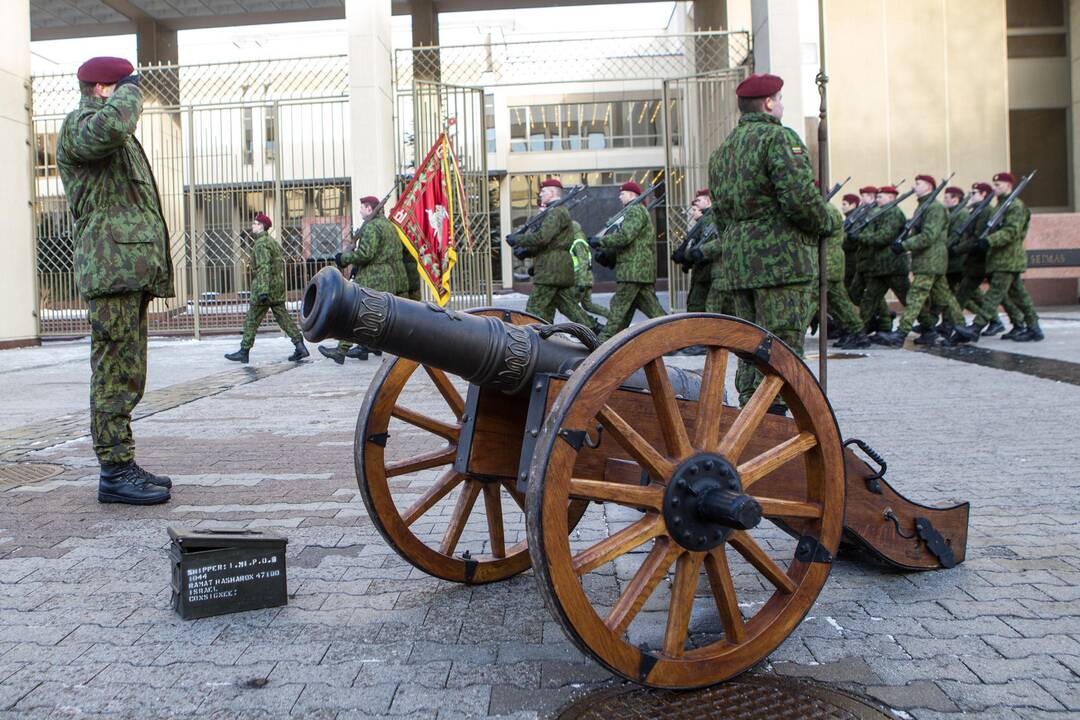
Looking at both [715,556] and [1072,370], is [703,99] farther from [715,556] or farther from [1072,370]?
[715,556]

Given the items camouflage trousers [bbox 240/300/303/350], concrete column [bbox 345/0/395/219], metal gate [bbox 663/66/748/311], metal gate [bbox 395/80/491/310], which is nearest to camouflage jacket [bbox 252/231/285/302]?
camouflage trousers [bbox 240/300/303/350]

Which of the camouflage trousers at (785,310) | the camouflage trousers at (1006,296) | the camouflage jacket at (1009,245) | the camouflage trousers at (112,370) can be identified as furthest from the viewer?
the camouflage trousers at (1006,296)

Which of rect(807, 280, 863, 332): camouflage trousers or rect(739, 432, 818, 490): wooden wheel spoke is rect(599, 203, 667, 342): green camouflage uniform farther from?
rect(739, 432, 818, 490): wooden wheel spoke

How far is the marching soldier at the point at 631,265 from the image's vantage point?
1205 centimetres

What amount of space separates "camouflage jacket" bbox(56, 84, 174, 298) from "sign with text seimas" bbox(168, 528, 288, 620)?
6.63 feet

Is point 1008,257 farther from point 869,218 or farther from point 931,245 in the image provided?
point 869,218

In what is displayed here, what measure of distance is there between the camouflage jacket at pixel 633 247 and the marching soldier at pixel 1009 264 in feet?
14.6

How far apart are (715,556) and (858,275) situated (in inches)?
500

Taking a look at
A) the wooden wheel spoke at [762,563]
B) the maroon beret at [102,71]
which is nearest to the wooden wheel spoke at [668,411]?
the wooden wheel spoke at [762,563]

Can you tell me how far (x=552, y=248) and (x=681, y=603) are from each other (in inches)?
385

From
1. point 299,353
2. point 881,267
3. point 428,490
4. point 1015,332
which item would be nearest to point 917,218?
point 881,267

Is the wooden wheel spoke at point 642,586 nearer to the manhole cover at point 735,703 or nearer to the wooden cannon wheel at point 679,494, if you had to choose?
the wooden cannon wheel at point 679,494

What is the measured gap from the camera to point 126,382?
16.9 ft

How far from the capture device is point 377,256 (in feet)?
41.4
